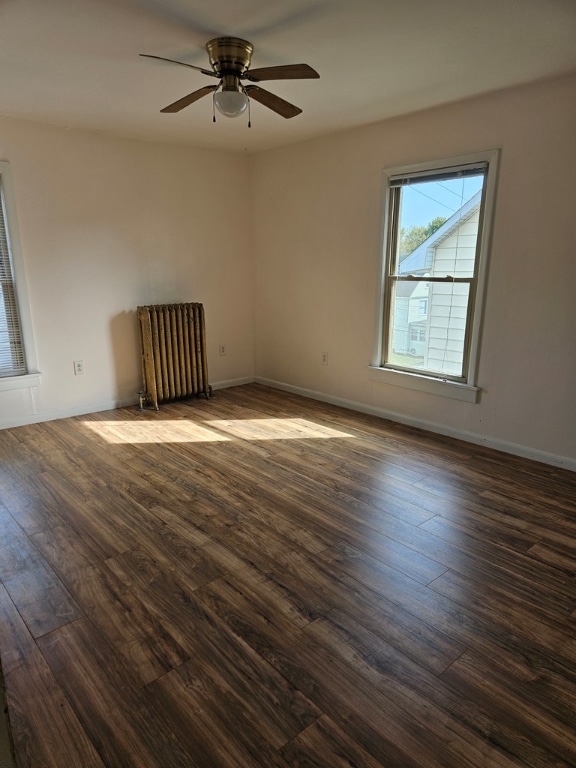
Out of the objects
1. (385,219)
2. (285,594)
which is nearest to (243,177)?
(385,219)

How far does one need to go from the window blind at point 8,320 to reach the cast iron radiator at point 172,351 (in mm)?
1012

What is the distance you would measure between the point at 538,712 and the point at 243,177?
5.02 meters

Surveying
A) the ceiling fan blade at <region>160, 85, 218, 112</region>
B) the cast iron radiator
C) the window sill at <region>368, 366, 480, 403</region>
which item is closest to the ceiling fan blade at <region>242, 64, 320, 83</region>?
the ceiling fan blade at <region>160, 85, 218, 112</region>

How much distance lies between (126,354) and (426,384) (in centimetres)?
281

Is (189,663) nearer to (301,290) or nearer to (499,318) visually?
(499,318)

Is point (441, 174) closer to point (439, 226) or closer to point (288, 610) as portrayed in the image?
point (439, 226)

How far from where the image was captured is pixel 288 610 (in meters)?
1.92

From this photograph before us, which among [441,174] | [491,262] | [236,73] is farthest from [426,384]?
[236,73]

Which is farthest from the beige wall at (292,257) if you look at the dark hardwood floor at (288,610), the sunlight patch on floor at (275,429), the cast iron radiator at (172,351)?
the dark hardwood floor at (288,610)

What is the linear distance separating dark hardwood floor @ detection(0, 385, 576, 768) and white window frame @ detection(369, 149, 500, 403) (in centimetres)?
60

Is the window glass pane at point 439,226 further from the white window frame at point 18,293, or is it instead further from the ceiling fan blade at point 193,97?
the white window frame at point 18,293

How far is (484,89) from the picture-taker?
10.1 feet

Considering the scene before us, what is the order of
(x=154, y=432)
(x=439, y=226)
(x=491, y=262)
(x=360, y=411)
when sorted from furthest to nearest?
(x=360, y=411), (x=154, y=432), (x=439, y=226), (x=491, y=262)

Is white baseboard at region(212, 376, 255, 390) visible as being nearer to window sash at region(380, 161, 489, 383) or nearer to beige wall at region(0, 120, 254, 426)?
beige wall at region(0, 120, 254, 426)
